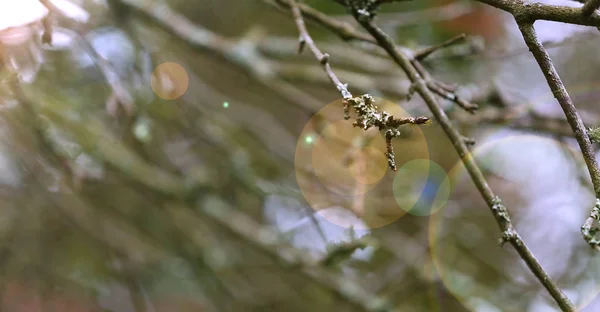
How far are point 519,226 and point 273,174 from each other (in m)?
0.70

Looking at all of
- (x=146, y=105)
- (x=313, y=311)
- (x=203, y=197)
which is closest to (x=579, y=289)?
(x=313, y=311)

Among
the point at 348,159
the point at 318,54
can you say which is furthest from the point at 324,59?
the point at 348,159

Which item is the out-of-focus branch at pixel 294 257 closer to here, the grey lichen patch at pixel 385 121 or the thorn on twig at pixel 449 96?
the thorn on twig at pixel 449 96

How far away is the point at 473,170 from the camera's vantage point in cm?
57

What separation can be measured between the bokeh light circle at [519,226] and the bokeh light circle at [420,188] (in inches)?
1.7

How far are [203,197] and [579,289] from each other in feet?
3.03

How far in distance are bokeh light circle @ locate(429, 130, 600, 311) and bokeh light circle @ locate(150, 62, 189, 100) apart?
0.80 meters

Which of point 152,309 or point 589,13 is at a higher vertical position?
point 589,13

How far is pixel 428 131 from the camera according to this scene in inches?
66.5

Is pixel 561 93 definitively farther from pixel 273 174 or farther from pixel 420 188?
pixel 273 174

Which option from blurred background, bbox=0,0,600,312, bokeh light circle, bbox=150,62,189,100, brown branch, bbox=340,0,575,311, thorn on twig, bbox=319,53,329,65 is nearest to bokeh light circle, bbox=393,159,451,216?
blurred background, bbox=0,0,600,312

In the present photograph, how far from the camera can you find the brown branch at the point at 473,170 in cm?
49

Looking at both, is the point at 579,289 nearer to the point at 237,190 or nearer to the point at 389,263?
the point at 389,263

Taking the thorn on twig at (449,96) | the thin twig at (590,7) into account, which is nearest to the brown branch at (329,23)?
the thorn on twig at (449,96)
